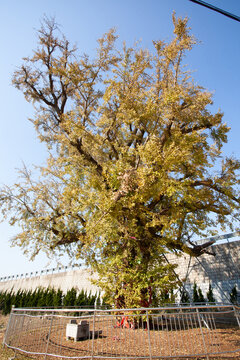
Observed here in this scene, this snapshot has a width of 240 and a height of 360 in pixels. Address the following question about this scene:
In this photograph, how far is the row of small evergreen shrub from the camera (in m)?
20.3

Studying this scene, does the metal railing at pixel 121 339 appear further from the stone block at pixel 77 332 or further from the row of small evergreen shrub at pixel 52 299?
the row of small evergreen shrub at pixel 52 299

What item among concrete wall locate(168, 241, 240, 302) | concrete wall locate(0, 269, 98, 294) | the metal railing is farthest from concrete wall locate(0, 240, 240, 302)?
concrete wall locate(0, 269, 98, 294)

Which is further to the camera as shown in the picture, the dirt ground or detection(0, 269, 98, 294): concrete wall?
detection(0, 269, 98, 294): concrete wall

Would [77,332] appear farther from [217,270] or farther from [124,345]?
[217,270]

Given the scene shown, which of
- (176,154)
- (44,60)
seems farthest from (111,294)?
(44,60)

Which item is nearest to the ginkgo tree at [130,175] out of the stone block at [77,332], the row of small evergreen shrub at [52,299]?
the stone block at [77,332]

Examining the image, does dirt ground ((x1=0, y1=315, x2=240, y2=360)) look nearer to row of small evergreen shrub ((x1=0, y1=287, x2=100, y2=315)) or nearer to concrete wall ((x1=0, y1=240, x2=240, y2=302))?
concrete wall ((x1=0, y1=240, x2=240, y2=302))

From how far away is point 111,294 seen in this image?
9977mm

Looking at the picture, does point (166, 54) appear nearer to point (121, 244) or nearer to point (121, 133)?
point (121, 133)

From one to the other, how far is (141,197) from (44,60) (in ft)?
41.9

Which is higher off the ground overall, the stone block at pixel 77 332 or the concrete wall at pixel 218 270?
the concrete wall at pixel 218 270

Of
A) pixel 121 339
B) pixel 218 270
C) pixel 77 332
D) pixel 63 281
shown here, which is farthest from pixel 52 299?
pixel 121 339

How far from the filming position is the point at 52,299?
920 inches

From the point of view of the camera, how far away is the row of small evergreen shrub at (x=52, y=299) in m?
20.3
